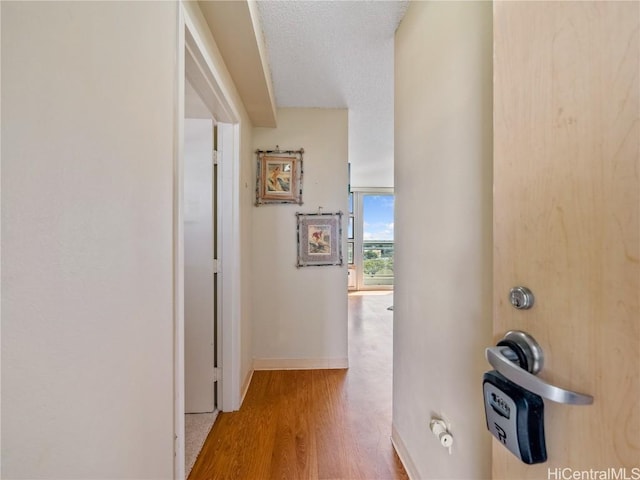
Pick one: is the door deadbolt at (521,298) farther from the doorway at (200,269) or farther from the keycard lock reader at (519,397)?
the doorway at (200,269)

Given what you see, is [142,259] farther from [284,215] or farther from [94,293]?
[284,215]

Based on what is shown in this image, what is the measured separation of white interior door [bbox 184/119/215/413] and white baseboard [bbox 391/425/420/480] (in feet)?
4.19

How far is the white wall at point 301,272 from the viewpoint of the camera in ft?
8.41

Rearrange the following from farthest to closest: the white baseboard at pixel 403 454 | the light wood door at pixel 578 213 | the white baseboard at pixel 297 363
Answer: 1. the white baseboard at pixel 297 363
2. the white baseboard at pixel 403 454
3. the light wood door at pixel 578 213

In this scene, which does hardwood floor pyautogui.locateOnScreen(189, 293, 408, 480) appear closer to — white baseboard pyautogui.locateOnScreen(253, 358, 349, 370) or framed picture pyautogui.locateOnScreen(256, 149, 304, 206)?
white baseboard pyautogui.locateOnScreen(253, 358, 349, 370)

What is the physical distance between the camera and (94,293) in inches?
23.2

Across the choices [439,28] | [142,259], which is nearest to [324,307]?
[142,259]

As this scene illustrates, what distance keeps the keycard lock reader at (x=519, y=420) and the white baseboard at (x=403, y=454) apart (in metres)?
1.14

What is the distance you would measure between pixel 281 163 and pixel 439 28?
168 centimetres

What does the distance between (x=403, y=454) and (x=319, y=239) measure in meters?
1.69

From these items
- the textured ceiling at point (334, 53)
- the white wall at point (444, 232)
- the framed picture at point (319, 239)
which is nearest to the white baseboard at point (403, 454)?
the white wall at point (444, 232)

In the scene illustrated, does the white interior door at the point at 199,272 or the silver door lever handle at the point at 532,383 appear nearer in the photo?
the silver door lever handle at the point at 532,383

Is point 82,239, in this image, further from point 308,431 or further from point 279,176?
point 279,176

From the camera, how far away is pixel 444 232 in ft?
3.63
